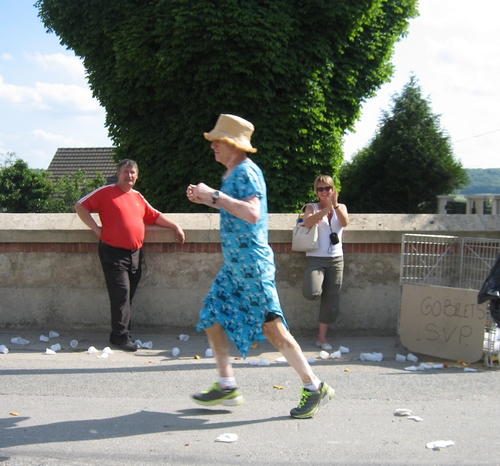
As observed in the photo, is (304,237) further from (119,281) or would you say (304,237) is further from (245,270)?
(245,270)

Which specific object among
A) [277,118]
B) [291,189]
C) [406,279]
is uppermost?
[277,118]

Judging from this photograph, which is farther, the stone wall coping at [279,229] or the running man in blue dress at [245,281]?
the stone wall coping at [279,229]

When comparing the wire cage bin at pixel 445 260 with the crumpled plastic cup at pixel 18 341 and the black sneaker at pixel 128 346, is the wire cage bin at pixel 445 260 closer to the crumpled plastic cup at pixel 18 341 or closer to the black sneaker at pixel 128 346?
the black sneaker at pixel 128 346

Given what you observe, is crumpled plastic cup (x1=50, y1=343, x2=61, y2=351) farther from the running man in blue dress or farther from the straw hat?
the straw hat

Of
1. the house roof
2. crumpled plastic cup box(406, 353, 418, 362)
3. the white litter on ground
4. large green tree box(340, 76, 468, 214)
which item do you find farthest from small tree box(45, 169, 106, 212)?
the white litter on ground

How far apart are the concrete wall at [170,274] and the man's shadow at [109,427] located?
2750 millimetres

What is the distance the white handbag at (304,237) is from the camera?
6969mm

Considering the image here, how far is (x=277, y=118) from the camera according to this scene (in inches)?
741

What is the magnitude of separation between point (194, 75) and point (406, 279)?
12602mm

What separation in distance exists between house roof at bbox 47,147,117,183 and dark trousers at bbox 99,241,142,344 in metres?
35.3

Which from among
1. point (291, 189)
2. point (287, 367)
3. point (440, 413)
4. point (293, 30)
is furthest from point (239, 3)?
point (440, 413)

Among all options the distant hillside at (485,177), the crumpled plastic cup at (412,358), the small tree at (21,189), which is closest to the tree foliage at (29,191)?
the small tree at (21,189)

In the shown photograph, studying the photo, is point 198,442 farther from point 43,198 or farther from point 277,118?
point 43,198

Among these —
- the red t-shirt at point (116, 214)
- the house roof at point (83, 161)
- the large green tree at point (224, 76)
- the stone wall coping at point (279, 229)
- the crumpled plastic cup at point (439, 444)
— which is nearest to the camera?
the crumpled plastic cup at point (439, 444)
